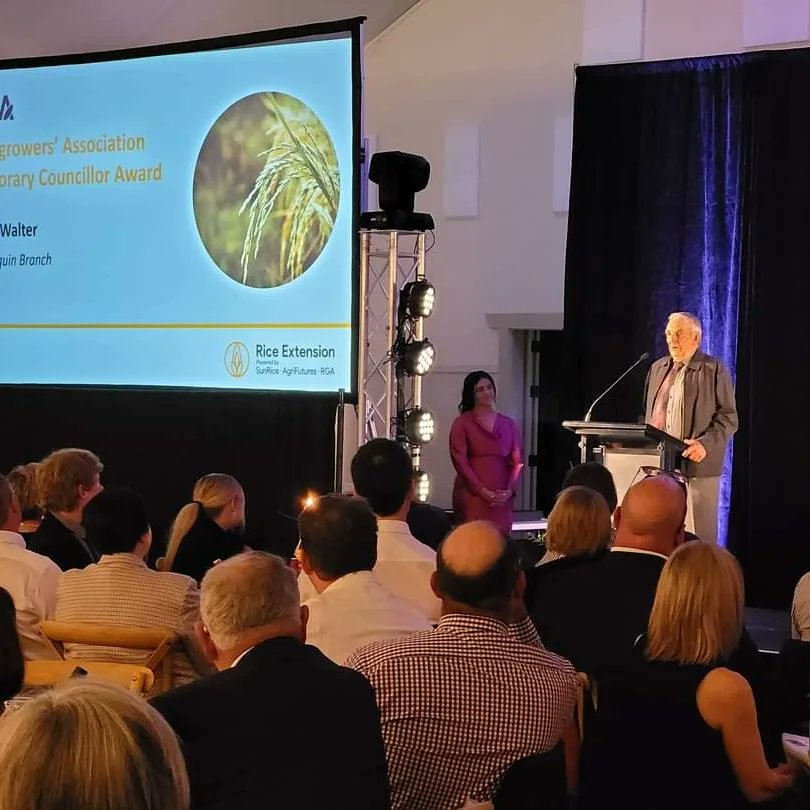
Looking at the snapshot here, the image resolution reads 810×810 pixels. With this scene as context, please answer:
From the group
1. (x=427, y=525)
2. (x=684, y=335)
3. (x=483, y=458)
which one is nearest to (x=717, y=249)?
(x=684, y=335)

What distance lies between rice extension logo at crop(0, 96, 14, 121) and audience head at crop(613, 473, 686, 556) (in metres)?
5.20

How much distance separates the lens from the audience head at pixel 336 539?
2566mm

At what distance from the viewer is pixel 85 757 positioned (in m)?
0.88

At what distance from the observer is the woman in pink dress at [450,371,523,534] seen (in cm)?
672

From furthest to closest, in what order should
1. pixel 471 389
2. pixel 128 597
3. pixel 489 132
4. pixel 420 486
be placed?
pixel 489 132 → pixel 471 389 → pixel 420 486 → pixel 128 597

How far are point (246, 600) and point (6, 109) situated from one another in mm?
5733

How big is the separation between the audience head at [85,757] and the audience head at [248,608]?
93 centimetres

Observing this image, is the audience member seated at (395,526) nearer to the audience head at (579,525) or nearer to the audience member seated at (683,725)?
the audience head at (579,525)

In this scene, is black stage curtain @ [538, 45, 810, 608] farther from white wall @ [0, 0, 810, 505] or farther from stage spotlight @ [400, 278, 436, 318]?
stage spotlight @ [400, 278, 436, 318]

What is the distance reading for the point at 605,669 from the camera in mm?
2334

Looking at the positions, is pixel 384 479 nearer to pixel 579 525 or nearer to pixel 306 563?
pixel 579 525

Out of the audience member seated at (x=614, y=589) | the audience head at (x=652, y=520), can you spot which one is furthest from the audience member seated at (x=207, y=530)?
the audience head at (x=652, y=520)

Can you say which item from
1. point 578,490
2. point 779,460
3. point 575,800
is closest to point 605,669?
point 575,800

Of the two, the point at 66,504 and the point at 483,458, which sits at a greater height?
the point at 66,504
